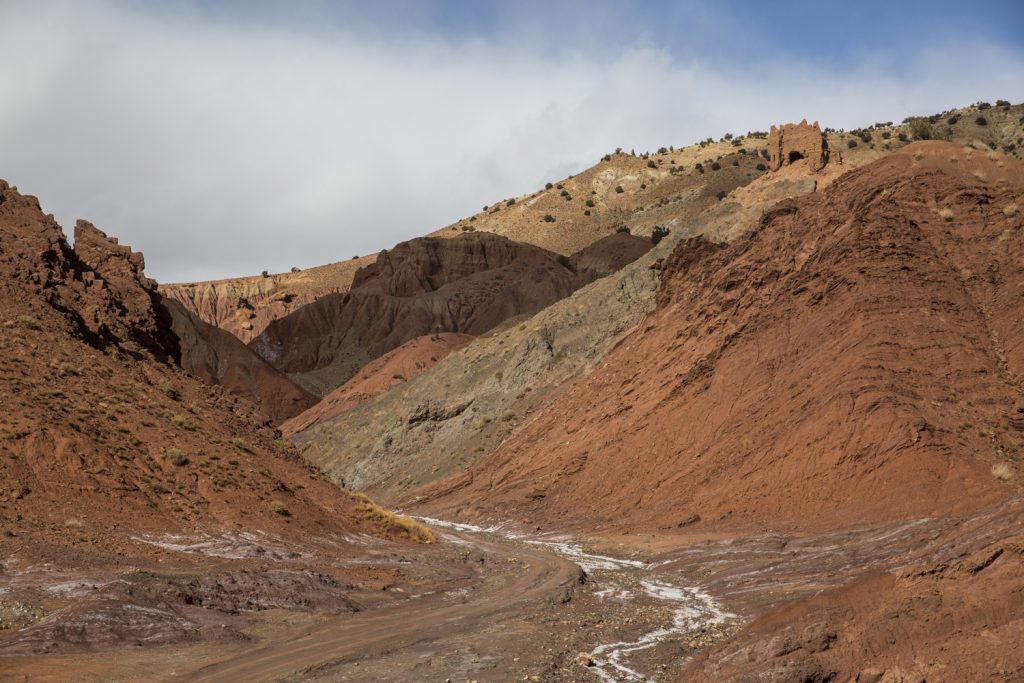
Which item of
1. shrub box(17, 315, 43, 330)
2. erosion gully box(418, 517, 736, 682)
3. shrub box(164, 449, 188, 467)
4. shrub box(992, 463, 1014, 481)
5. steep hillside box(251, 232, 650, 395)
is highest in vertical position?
steep hillside box(251, 232, 650, 395)

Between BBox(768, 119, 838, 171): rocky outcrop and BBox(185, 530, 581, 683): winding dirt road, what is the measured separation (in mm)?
31815

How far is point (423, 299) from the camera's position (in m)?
106

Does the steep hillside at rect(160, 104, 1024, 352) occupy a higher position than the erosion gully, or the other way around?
the steep hillside at rect(160, 104, 1024, 352)

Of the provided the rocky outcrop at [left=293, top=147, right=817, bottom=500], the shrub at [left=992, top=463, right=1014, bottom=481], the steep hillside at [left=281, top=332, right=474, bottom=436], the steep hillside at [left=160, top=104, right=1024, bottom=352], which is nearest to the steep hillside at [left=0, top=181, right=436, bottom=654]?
the shrub at [left=992, top=463, right=1014, bottom=481]

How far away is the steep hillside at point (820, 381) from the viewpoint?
29.0 meters

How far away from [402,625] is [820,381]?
20439 millimetres

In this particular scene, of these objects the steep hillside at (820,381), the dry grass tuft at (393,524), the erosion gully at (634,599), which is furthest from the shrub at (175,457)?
the steep hillside at (820,381)

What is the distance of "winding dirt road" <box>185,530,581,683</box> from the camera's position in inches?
→ 585

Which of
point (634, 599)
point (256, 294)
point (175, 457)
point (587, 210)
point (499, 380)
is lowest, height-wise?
point (634, 599)

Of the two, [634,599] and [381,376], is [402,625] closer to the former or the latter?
[634,599]

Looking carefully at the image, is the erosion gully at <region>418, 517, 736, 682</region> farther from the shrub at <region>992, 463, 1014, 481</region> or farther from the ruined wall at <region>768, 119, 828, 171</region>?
the ruined wall at <region>768, 119, 828, 171</region>

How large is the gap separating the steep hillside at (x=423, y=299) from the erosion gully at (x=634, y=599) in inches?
2501

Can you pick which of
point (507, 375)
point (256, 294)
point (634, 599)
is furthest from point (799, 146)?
point (256, 294)

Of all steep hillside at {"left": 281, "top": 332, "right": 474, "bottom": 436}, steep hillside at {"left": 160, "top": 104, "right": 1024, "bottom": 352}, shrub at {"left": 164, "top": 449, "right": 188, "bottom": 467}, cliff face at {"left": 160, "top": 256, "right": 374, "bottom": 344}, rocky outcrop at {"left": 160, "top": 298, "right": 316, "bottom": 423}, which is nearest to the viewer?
shrub at {"left": 164, "top": 449, "right": 188, "bottom": 467}
